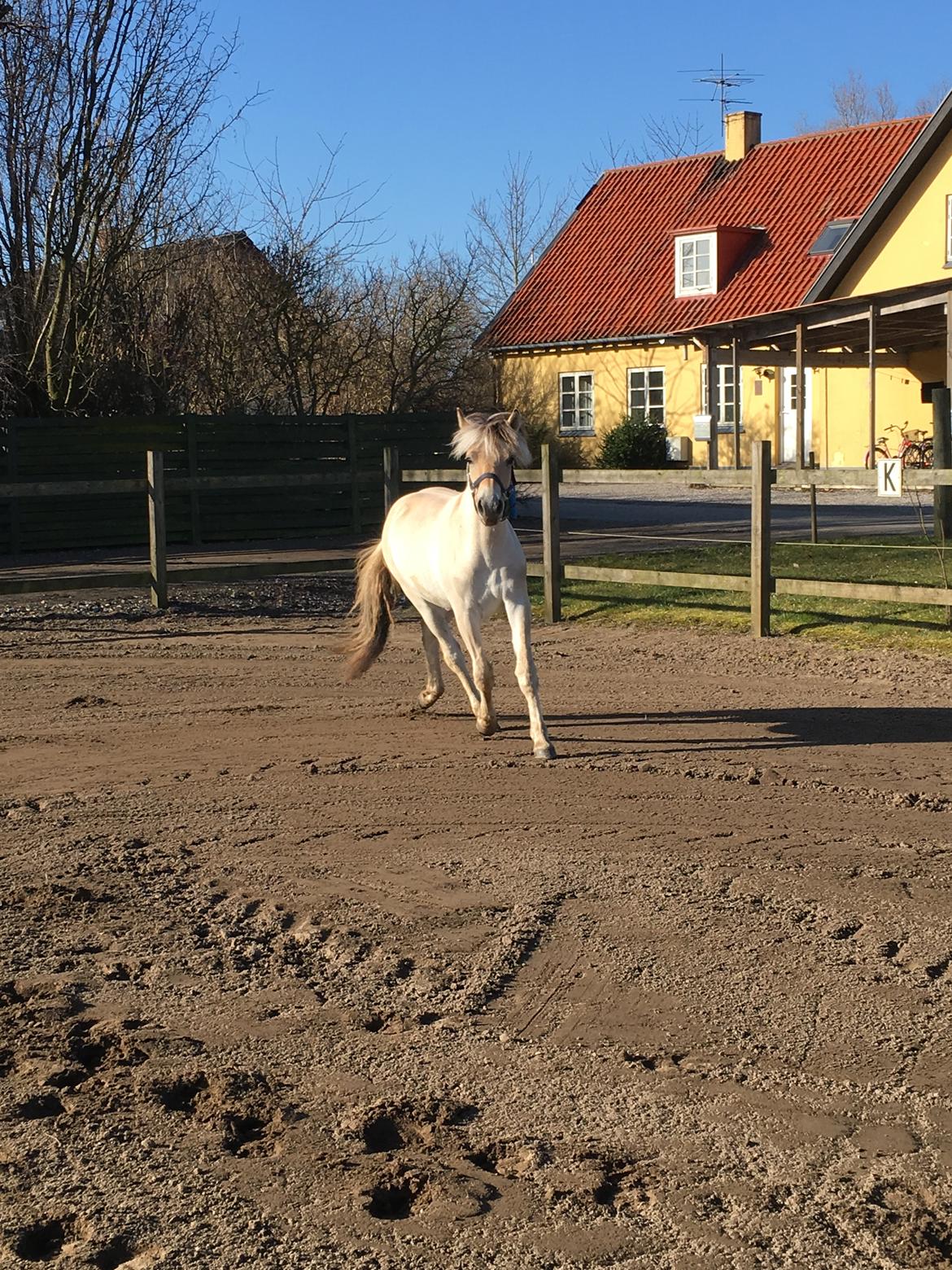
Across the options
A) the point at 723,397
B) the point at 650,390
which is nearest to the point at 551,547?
the point at 723,397

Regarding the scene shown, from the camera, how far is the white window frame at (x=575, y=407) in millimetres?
38375

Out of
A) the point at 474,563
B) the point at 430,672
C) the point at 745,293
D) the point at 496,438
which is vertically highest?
the point at 745,293

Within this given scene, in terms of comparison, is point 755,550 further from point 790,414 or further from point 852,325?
point 790,414

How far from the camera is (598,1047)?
4086 millimetres

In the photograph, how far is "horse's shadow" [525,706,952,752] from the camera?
8.00 m

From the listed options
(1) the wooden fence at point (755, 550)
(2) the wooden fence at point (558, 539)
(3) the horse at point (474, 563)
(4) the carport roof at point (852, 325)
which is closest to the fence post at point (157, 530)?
Result: (2) the wooden fence at point (558, 539)

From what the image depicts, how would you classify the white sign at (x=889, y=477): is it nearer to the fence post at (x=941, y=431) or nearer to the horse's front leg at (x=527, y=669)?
the fence post at (x=941, y=431)

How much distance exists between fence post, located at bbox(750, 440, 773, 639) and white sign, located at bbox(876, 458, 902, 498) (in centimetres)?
87

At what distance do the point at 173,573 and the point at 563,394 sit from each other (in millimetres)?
26027

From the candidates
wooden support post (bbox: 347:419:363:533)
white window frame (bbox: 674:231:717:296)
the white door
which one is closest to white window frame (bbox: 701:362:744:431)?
the white door

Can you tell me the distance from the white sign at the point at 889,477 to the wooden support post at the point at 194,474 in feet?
35.7

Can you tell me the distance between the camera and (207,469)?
64.3 ft

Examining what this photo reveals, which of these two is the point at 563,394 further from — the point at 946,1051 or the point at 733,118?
the point at 946,1051

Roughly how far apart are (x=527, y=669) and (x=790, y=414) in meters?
27.4
